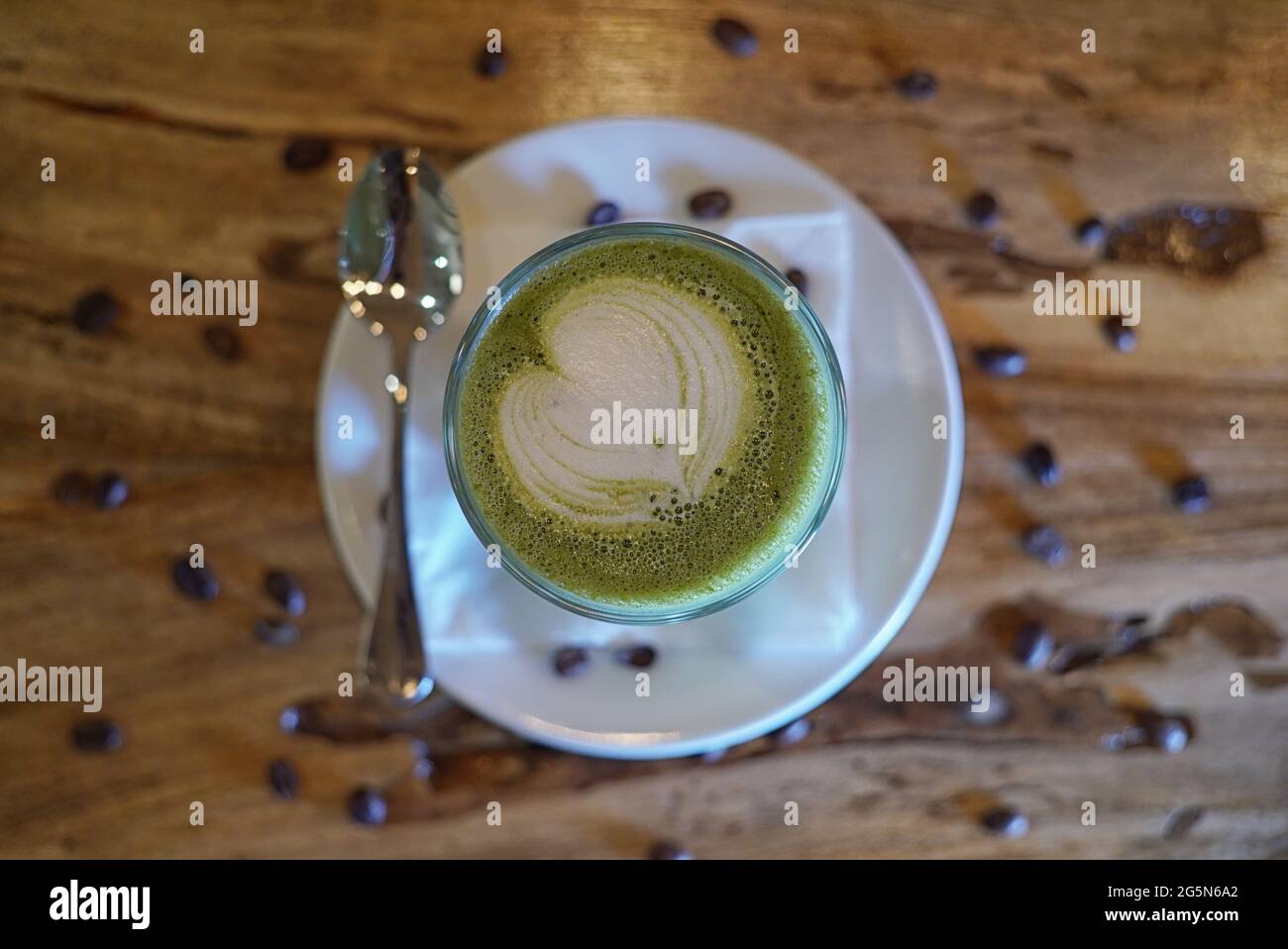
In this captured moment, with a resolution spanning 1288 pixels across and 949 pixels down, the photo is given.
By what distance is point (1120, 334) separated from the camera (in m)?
1.04

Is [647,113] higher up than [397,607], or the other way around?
[647,113]

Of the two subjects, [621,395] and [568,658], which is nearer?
[621,395]

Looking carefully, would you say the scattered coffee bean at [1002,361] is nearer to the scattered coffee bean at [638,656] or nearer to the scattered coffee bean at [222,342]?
the scattered coffee bean at [638,656]

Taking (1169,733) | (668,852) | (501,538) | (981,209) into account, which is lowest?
(668,852)

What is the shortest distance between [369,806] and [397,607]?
9.3 inches

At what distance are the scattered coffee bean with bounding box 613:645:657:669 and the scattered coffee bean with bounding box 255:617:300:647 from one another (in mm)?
355

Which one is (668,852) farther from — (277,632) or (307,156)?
(307,156)

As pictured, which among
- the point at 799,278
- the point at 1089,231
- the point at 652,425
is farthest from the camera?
the point at 1089,231

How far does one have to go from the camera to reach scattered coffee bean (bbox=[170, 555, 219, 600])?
104cm

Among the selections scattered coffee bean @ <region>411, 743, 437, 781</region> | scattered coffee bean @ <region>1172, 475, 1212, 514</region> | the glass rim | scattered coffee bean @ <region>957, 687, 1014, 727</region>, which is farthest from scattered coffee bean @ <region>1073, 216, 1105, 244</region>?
scattered coffee bean @ <region>411, 743, 437, 781</region>

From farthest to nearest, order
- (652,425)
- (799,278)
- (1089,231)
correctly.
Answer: (1089,231), (799,278), (652,425)

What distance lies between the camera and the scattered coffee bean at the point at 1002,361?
1.02m

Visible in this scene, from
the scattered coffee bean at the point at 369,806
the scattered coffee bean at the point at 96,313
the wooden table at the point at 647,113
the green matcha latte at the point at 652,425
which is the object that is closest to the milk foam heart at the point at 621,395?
the green matcha latte at the point at 652,425

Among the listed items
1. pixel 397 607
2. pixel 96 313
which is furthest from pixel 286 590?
Answer: pixel 96 313
